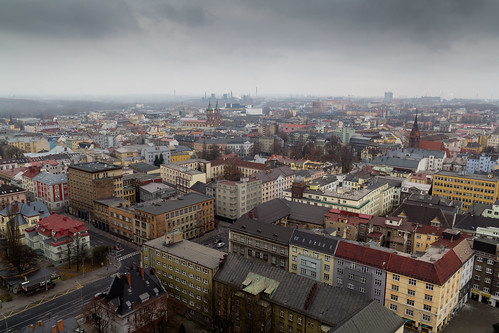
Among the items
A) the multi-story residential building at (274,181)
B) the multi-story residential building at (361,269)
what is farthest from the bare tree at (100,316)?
the multi-story residential building at (274,181)

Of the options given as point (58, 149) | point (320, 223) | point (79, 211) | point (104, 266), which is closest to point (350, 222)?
point (320, 223)

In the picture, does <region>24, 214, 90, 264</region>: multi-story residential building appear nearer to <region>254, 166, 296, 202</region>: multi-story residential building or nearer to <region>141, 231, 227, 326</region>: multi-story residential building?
<region>141, 231, 227, 326</region>: multi-story residential building

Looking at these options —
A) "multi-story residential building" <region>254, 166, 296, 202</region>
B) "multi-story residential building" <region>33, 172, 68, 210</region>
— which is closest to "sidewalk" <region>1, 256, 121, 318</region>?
"multi-story residential building" <region>33, 172, 68, 210</region>

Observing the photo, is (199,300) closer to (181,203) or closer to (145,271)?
(145,271)

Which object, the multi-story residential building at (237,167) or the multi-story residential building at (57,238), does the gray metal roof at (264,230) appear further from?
the multi-story residential building at (237,167)

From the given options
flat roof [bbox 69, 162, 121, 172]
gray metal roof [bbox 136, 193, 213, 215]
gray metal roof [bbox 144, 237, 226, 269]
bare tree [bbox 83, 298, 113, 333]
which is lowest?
bare tree [bbox 83, 298, 113, 333]

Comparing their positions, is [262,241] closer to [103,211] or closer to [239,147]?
[103,211]
